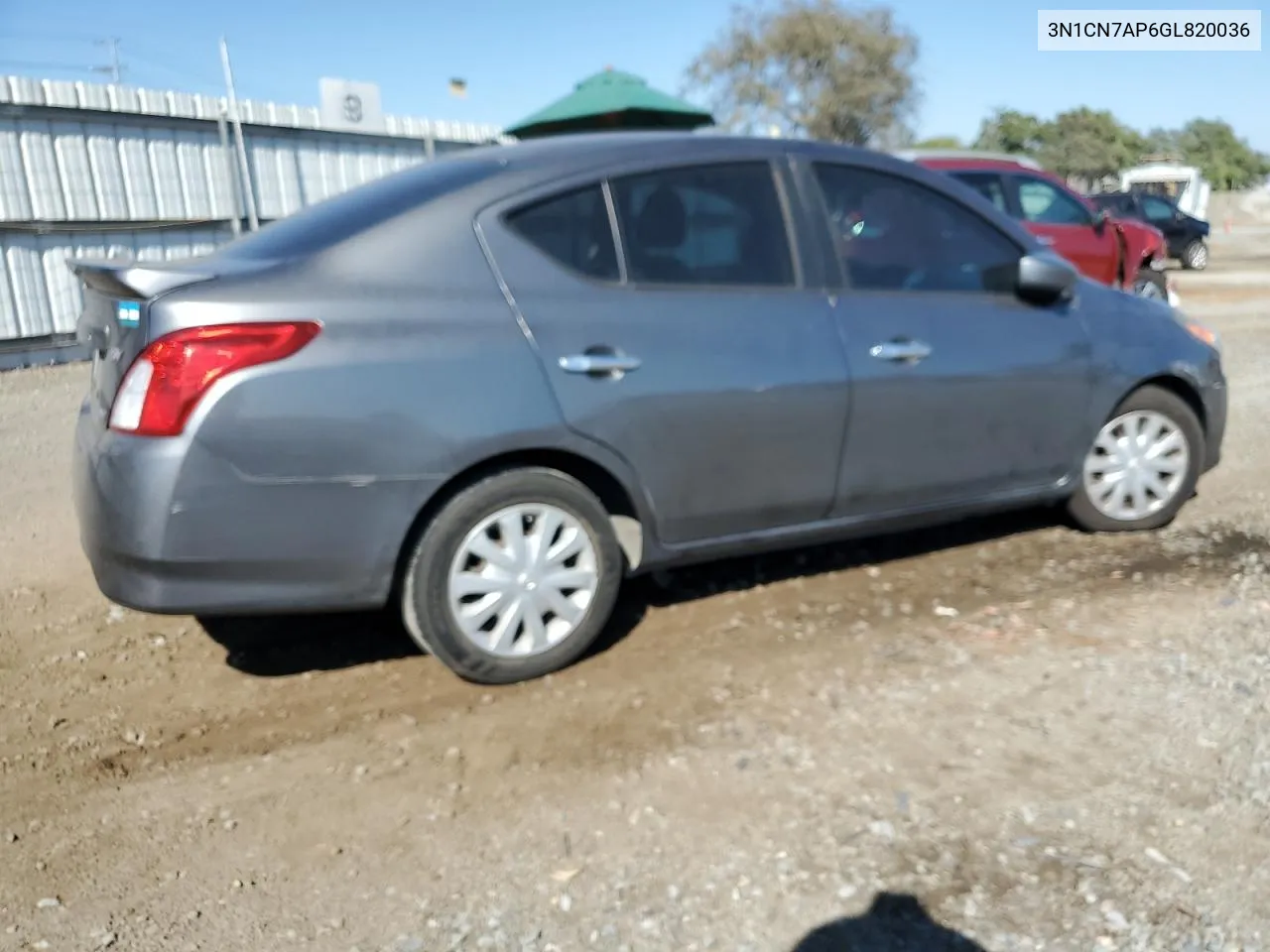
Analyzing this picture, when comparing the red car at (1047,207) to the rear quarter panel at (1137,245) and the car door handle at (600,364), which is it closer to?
the rear quarter panel at (1137,245)

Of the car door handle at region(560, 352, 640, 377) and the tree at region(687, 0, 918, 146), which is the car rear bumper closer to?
the car door handle at region(560, 352, 640, 377)

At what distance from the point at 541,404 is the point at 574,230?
1.97 ft

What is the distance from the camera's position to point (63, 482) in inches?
243

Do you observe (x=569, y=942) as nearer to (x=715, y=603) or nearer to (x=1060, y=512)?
(x=715, y=603)

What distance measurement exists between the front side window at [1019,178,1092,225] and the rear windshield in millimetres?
7688

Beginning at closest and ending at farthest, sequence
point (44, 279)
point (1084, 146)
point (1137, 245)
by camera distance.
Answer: point (44, 279), point (1137, 245), point (1084, 146)

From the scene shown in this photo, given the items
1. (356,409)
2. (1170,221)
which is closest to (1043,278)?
(356,409)

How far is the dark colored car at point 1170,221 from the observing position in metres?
21.2

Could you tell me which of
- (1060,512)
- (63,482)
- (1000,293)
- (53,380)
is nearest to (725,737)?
(1000,293)

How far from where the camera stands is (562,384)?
11.0 feet

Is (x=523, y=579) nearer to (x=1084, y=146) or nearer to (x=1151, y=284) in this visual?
(x=1151, y=284)

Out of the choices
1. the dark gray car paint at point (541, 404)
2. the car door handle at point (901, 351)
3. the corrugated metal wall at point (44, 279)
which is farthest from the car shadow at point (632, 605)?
the corrugated metal wall at point (44, 279)

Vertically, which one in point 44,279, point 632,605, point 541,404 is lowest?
point 632,605

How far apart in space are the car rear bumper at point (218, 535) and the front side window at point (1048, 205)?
8541 mm
